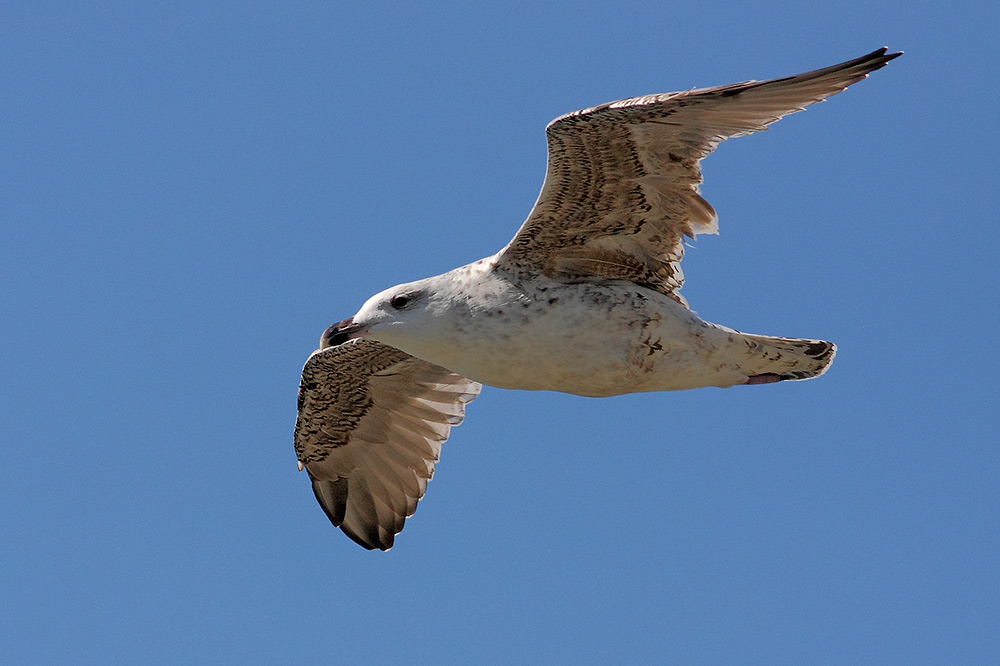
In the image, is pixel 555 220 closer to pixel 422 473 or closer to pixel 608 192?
pixel 608 192

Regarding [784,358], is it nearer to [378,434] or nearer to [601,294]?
[601,294]

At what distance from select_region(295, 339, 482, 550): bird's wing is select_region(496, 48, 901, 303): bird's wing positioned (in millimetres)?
2571

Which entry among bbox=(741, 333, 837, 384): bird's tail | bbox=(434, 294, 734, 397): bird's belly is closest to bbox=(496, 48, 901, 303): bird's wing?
bbox=(434, 294, 734, 397): bird's belly

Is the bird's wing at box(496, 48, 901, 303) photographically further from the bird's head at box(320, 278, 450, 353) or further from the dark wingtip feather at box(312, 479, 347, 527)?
the dark wingtip feather at box(312, 479, 347, 527)

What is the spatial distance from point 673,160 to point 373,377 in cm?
389

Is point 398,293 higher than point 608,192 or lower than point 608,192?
lower

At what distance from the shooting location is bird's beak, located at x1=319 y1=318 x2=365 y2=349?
8844 mm

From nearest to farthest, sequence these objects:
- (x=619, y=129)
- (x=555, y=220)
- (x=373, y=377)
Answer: (x=619, y=129) < (x=555, y=220) < (x=373, y=377)

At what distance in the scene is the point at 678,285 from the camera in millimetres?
8906

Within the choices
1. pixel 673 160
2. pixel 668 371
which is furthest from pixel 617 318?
pixel 673 160

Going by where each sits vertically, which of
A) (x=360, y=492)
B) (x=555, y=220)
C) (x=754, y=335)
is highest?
(x=555, y=220)

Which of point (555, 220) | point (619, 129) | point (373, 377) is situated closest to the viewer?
point (619, 129)

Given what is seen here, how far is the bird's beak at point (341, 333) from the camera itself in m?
8.84

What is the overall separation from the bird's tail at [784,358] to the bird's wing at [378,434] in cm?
301
